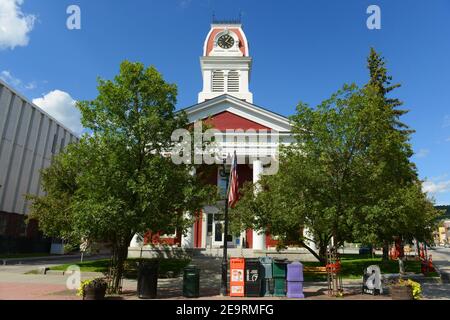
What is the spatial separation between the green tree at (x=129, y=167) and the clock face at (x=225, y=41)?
2850 cm

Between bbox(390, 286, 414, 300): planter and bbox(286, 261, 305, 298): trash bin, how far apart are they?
317cm

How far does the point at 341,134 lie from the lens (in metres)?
15.3

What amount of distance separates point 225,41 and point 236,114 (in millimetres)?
13674

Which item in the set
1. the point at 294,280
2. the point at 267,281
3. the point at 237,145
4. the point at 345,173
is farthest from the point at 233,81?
the point at 294,280

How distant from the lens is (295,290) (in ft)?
46.0

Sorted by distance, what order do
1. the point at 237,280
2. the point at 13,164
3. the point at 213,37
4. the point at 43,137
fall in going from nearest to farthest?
the point at 237,280 < the point at 13,164 < the point at 213,37 < the point at 43,137

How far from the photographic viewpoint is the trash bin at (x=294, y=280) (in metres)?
14.0

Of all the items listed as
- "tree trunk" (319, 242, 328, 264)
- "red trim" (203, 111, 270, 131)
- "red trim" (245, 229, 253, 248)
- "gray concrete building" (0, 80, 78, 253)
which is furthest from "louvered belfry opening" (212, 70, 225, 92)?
"tree trunk" (319, 242, 328, 264)

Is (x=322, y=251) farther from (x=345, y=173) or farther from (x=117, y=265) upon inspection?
(x=117, y=265)

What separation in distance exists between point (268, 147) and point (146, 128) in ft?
59.3

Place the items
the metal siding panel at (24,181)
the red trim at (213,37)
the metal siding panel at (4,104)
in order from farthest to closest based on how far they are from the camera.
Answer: the red trim at (213,37)
the metal siding panel at (24,181)
the metal siding panel at (4,104)

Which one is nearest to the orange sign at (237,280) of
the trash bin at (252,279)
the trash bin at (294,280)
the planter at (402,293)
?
the trash bin at (252,279)

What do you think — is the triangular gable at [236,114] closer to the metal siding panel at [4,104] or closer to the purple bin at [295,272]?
the metal siding panel at [4,104]
